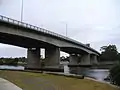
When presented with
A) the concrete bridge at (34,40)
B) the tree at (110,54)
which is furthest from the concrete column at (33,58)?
the tree at (110,54)

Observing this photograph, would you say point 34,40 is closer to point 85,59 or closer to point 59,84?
point 59,84

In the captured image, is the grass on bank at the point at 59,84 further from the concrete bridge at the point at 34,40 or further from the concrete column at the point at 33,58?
the concrete column at the point at 33,58

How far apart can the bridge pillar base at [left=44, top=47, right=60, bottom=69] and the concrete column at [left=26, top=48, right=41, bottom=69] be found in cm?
513

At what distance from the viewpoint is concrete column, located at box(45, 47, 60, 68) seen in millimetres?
72406

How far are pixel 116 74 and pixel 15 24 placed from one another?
37.7 meters

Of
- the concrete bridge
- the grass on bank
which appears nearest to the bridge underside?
the concrete bridge

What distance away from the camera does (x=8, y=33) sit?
173 ft

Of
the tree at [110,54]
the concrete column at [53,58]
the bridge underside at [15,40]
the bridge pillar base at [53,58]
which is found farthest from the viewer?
the tree at [110,54]

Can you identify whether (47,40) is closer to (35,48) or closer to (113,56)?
(35,48)

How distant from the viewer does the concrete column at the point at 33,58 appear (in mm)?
78762

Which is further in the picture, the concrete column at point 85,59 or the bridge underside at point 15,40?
the concrete column at point 85,59

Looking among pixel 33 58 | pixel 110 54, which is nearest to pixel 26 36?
pixel 33 58

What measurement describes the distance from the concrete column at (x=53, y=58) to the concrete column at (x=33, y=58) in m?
5.15

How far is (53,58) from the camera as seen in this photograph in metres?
73.7
